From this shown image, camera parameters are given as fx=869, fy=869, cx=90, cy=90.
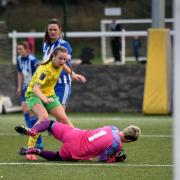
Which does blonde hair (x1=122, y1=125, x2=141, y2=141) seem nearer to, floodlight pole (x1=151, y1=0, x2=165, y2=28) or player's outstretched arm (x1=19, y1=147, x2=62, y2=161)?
player's outstretched arm (x1=19, y1=147, x2=62, y2=161)

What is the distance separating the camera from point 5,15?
28.5m

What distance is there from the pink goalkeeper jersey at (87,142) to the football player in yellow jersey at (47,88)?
1.86ft

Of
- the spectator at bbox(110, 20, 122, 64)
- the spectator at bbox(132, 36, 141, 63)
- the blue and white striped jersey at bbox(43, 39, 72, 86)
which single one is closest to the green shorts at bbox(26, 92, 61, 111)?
the blue and white striped jersey at bbox(43, 39, 72, 86)

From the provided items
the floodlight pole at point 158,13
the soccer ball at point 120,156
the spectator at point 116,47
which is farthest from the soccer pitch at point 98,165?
the spectator at point 116,47

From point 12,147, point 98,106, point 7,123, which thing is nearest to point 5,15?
point 98,106

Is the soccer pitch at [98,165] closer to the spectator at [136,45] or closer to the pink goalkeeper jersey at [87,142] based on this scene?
the pink goalkeeper jersey at [87,142]

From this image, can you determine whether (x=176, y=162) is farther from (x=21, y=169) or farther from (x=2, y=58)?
(x=2, y=58)

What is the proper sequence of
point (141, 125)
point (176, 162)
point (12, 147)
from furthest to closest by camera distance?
1. point (141, 125)
2. point (12, 147)
3. point (176, 162)

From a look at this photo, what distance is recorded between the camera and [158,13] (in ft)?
70.4

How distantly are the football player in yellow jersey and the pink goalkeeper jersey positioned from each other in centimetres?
57

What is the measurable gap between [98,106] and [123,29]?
483cm

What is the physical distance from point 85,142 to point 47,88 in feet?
4.26

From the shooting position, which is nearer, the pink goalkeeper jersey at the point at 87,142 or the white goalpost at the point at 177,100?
the white goalpost at the point at 177,100

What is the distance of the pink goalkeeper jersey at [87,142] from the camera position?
34.8 ft
